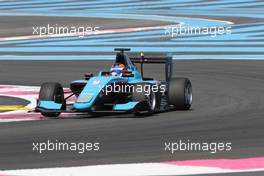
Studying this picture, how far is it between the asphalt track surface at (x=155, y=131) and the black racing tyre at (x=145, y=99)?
6.2 inches

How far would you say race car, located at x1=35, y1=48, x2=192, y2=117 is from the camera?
13.1m

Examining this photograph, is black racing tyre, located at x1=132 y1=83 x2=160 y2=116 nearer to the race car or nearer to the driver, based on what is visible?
the race car

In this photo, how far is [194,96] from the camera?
16203mm

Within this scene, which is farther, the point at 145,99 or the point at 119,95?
the point at 119,95

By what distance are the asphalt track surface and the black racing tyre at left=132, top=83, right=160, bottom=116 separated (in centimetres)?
16

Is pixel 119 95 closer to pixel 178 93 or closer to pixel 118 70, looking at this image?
pixel 118 70

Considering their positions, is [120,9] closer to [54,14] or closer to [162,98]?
[54,14]

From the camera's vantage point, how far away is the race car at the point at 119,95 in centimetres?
1312

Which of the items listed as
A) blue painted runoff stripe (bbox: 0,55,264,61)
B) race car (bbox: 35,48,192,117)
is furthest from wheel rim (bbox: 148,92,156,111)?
blue painted runoff stripe (bbox: 0,55,264,61)

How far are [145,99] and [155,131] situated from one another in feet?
5.55

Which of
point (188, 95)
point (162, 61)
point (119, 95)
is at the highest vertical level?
point (162, 61)

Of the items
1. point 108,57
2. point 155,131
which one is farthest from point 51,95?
point 108,57

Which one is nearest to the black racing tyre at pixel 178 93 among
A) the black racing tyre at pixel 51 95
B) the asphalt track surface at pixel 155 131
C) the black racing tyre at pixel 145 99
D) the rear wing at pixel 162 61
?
the asphalt track surface at pixel 155 131

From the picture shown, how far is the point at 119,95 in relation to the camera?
13.6 metres
